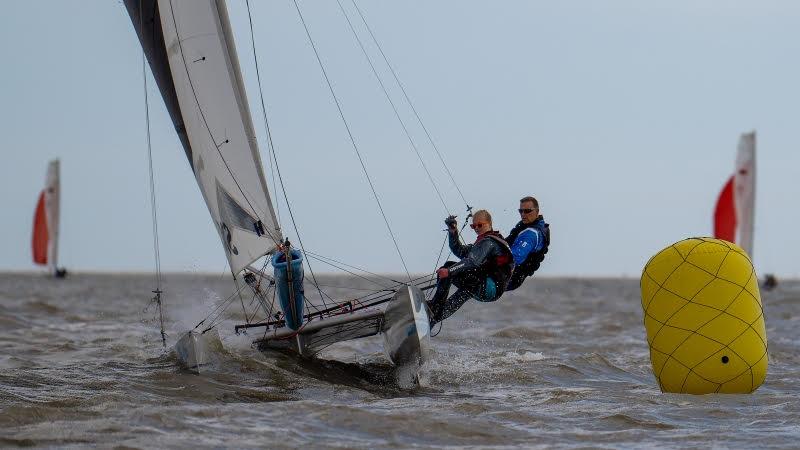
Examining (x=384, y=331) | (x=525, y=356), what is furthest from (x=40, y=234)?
(x=384, y=331)

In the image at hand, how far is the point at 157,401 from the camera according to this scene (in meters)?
7.65

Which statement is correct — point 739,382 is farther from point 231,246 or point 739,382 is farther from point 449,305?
point 231,246

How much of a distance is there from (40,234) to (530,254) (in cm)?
3842

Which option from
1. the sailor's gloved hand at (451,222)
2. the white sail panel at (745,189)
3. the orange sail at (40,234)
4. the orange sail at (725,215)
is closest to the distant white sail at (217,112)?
the sailor's gloved hand at (451,222)

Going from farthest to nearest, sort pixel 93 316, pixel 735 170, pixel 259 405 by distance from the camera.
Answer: pixel 735 170 < pixel 93 316 < pixel 259 405

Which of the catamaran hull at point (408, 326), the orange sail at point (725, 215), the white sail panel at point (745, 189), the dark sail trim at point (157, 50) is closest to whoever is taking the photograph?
the catamaran hull at point (408, 326)

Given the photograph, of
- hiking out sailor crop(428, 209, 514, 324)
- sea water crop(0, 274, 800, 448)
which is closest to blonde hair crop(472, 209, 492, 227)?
hiking out sailor crop(428, 209, 514, 324)

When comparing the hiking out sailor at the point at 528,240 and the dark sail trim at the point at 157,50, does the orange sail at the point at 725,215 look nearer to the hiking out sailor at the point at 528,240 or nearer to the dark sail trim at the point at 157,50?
the hiking out sailor at the point at 528,240

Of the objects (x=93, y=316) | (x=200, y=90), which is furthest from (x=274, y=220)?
(x=93, y=316)

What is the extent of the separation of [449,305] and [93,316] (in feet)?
35.2

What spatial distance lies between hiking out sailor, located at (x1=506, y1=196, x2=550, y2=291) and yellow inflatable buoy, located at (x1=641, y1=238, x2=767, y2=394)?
1.14 m

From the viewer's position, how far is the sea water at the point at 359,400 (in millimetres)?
6434

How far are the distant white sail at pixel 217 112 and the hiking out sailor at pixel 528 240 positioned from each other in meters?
2.01

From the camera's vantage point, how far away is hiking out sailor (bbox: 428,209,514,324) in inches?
351
